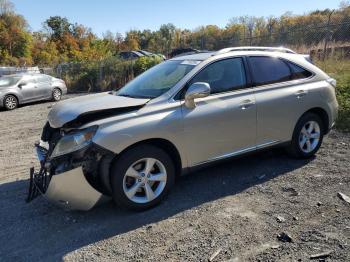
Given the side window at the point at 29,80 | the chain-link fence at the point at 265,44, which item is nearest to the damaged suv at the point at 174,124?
the chain-link fence at the point at 265,44

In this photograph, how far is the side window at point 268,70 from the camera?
16.8 ft

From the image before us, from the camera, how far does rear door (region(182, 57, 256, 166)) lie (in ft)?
14.7

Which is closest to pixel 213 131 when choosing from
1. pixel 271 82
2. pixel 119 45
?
pixel 271 82

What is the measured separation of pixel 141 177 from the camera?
418 centimetres

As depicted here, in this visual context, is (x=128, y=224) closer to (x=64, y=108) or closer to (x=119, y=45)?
(x=64, y=108)

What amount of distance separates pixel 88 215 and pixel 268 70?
124 inches

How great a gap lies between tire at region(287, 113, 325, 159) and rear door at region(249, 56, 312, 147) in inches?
5.6

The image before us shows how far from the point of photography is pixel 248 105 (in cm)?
489

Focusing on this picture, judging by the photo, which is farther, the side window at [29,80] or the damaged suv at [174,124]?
the side window at [29,80]

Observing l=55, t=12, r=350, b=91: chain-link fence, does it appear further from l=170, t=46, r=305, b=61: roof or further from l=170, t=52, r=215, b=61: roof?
l=170, t=52, r=215, b=61: roof

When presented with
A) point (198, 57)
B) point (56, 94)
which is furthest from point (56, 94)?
point (198, 57)

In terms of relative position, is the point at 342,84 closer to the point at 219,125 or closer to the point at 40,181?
the point at 219,125

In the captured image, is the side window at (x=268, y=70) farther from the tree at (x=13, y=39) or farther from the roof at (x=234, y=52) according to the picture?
the tree at (x=13, y=39)

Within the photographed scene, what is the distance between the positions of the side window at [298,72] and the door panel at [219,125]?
973mm
